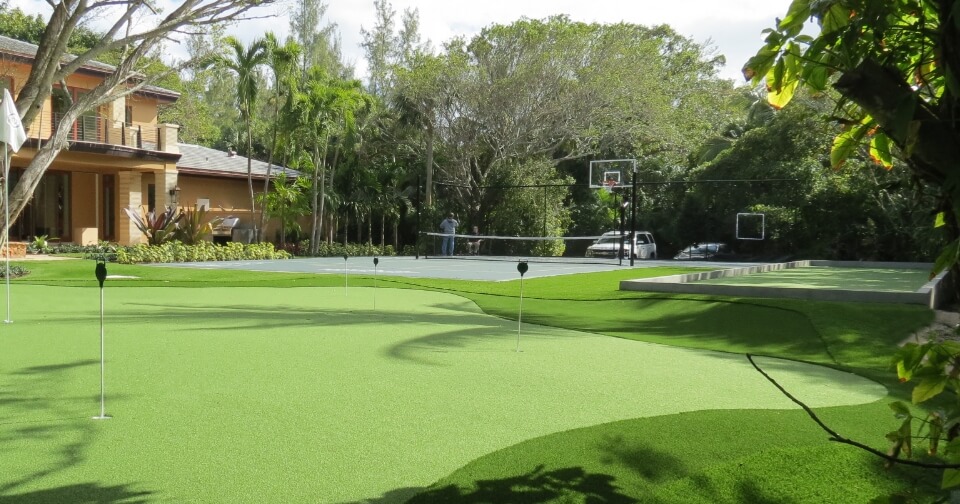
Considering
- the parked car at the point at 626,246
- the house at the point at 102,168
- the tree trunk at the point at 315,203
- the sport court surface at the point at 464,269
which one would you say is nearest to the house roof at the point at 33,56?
the house at the point at 102,168

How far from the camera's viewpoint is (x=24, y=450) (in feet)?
12.4

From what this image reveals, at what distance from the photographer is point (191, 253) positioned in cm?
2498

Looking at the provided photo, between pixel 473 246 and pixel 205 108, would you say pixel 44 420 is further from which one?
pixel 205 108

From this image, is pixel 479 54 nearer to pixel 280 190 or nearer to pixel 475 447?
pixel 280 190

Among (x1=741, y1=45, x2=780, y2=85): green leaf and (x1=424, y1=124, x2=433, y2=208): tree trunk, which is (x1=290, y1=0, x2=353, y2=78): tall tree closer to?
(x1=424, y1=124, x2=433, y2=208): tree trunk

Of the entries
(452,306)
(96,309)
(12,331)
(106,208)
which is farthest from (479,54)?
(12,331)

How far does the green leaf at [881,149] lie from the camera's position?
76.7 inches

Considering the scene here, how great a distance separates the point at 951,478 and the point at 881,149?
37.1 inches

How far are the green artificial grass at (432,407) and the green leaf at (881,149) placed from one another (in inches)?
65.1

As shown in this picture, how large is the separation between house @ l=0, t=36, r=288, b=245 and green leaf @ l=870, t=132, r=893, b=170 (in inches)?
1109

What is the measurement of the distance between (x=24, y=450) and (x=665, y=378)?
4.39m

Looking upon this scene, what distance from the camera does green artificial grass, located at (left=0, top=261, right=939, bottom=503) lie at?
11.4 ft

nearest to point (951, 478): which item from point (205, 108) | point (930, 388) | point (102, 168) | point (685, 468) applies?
point (930, 388)

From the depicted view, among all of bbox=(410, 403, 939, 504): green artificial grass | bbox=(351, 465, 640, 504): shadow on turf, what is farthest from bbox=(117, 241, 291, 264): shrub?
bbox=(351, 465, 640, 504): shadow on turf
